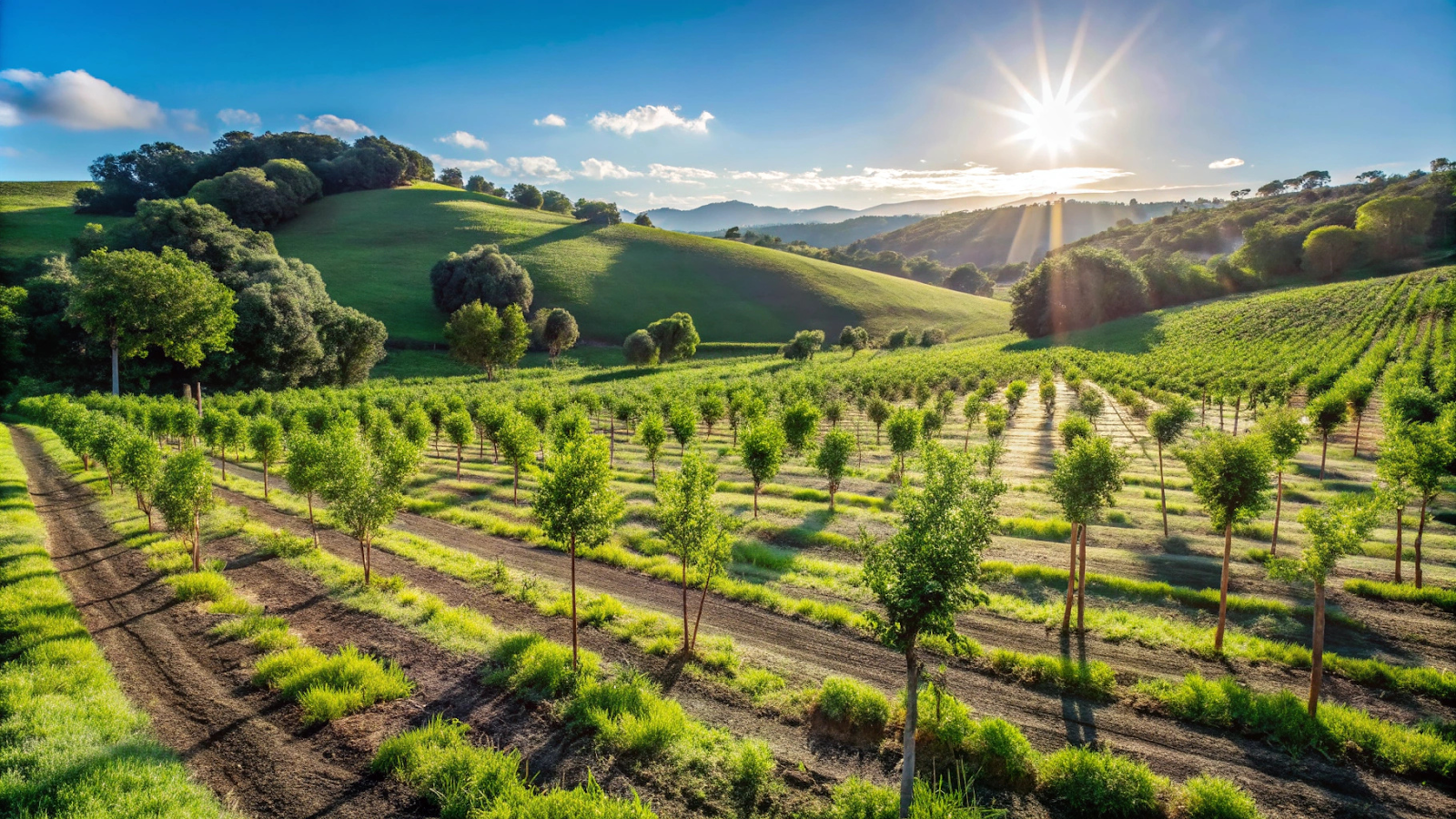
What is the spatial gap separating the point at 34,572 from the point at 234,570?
6056 mm

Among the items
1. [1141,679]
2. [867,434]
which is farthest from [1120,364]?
[1141,679]

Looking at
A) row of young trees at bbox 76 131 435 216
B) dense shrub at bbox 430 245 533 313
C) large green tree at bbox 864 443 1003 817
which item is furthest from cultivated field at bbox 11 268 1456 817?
row of young trees at bbox 76 131 435 216

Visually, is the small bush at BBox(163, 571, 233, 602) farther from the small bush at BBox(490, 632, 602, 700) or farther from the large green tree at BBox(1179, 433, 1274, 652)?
the large green tree at BBox(1179, 433, 1274, 652)

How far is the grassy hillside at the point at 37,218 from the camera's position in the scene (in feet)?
275

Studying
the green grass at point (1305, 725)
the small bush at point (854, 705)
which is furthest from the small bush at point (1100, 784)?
the small bush at point (854, 705)

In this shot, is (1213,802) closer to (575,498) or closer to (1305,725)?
(1305,725)

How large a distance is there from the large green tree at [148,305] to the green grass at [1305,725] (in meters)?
66.4

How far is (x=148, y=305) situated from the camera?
4509cm

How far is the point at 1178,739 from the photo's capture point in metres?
13.4

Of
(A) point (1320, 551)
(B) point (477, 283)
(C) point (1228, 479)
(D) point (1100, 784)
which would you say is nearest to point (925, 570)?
(D) point (1100, 784)

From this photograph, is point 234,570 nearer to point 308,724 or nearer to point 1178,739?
point 308,724

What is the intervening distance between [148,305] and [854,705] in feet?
200

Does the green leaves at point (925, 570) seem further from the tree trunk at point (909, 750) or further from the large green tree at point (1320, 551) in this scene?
the large green tree at point (1320, 551)

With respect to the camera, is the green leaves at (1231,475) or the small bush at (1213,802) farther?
the green leaves at (1231,475)
